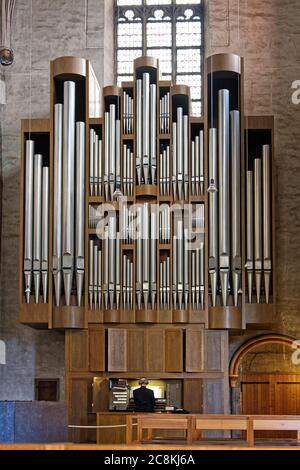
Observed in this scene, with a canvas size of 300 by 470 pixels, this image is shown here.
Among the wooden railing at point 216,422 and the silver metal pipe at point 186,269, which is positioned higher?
the silver metal pipe at point 186,269

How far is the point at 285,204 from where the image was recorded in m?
19.6

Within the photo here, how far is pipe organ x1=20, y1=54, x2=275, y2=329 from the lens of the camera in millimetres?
17828

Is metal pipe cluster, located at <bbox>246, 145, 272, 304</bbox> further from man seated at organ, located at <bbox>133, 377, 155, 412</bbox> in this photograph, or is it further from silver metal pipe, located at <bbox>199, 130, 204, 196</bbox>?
man seated at organ, located at <bbox>133, 377, 155, 412</bbox>

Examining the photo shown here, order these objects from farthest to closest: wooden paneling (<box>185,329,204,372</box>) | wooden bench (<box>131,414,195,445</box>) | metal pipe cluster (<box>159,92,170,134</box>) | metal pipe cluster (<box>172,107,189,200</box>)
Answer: metal pipe cluster (<box>159,92,170,134</box>) < metal pipe cluster (<box>172,107,189,200</box>) < wooden paneling (<box>185,329,204,372</box>) < wooden bench (<box>131,414,195,445</box>)

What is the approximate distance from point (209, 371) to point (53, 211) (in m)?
3.88

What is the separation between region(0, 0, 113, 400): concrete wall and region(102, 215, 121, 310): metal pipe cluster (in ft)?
6.88

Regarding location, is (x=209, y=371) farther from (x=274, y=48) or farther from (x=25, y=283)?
(x=274, y=48)

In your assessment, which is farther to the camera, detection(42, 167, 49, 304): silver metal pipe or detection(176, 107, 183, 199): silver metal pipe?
detection(176, 107, 183, 199): silver metal pipe

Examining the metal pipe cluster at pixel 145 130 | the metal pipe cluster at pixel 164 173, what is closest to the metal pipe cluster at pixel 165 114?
the metal pipe cluster at pixel 145 130

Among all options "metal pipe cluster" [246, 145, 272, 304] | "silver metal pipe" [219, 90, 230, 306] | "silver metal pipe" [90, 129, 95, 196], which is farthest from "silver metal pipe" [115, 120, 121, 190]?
"metal pipe cluster" [246, 145, 272, 304]

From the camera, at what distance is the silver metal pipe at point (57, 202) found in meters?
17.9

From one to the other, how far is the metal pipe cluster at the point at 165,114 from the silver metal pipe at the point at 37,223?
2223 mm

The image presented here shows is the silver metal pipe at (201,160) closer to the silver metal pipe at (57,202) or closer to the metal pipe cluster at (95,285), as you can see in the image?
the metal pipe cluster at (95,285)
